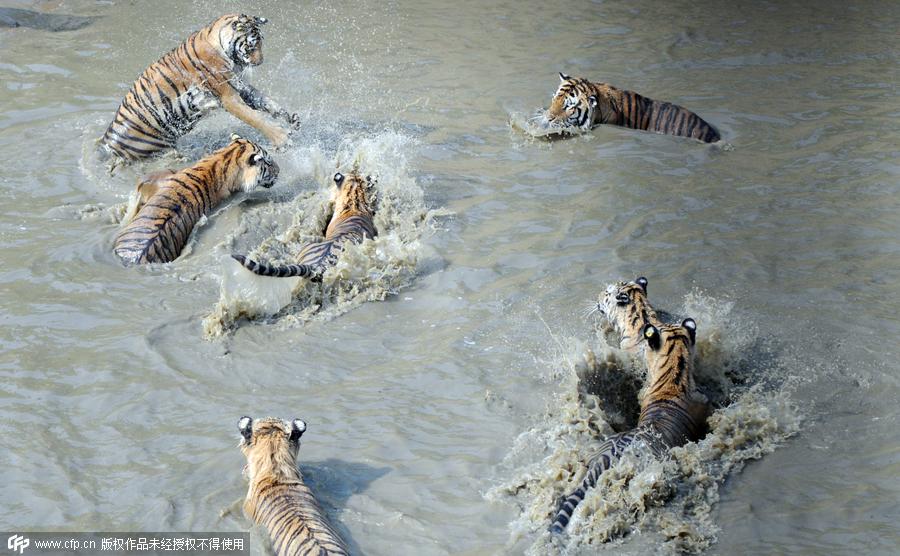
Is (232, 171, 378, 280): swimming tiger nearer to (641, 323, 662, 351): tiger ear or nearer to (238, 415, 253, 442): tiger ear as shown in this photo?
(238, 415, 253, 442): tiger ear

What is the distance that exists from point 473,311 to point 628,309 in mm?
725

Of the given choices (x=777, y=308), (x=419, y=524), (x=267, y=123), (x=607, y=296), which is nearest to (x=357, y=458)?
(x=419, y=524)

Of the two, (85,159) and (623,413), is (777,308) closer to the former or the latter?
(623,413)

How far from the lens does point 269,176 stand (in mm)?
5738

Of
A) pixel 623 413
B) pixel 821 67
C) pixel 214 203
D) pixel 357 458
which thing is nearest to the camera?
pixel 357 458

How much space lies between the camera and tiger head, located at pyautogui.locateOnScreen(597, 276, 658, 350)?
4262 mm

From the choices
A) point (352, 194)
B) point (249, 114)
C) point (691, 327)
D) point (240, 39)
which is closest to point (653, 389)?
point (691, 327)

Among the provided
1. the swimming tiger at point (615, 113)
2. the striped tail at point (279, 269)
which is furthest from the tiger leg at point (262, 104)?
the striped tail at point (279, 269)

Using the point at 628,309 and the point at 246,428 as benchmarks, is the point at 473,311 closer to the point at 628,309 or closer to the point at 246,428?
the point at 628,309

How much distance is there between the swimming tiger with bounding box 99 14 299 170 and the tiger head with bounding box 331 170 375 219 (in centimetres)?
86

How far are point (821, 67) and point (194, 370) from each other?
5755mm

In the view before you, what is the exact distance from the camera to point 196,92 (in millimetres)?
6301

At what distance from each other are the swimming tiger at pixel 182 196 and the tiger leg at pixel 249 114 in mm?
480

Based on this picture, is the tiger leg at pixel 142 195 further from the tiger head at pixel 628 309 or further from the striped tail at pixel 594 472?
the striped tail at pixel 594 472
